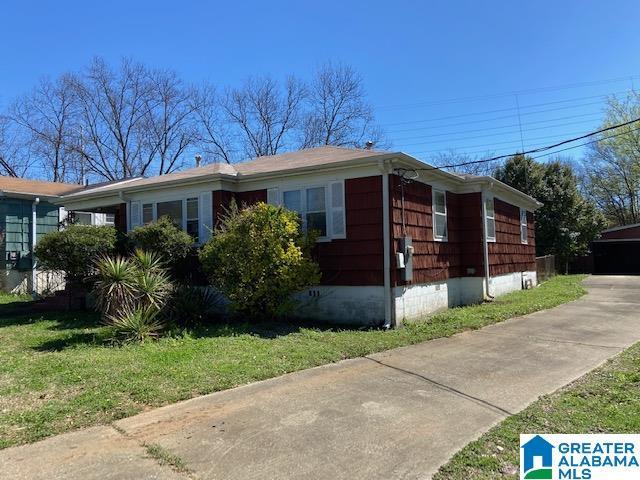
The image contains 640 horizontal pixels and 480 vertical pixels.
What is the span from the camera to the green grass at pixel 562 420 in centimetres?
381

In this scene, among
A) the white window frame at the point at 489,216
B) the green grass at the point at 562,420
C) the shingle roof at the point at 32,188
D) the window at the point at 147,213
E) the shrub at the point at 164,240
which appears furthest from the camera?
the shingle roof at the point at 32,188

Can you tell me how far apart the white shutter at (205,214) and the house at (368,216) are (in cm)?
2

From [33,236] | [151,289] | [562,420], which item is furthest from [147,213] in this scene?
[562,420]

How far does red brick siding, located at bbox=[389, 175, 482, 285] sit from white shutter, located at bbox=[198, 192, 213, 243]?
15.0ft

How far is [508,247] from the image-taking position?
1684 cm

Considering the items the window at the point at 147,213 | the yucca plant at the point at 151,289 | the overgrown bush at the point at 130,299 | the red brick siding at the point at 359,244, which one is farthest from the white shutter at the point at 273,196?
the window at the point at 147,213

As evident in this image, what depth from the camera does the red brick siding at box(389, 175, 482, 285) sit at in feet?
35.3

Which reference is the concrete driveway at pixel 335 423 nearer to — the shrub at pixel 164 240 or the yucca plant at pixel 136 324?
the yucca plant at pixel 136 324

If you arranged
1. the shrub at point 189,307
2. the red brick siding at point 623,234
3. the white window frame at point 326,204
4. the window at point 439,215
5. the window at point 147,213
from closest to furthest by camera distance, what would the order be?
the shrub at point 189,307 < the white window frame at point 326,204 < the window at point 439,215 < the window at point 147,213 < the red brick siding at point 623,234

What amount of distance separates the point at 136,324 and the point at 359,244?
4665 mm

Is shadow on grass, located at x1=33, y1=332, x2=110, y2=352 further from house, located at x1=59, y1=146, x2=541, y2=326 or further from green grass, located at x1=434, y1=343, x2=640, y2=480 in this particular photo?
green grass, located at x1=434, y1=343, x2=640, y2=480

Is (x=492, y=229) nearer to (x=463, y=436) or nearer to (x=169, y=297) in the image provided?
(x=169, y=297)

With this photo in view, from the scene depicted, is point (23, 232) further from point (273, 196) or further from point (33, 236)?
point (273, 196)

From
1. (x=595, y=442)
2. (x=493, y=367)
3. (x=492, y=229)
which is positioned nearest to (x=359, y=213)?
(x=493, y=367)
